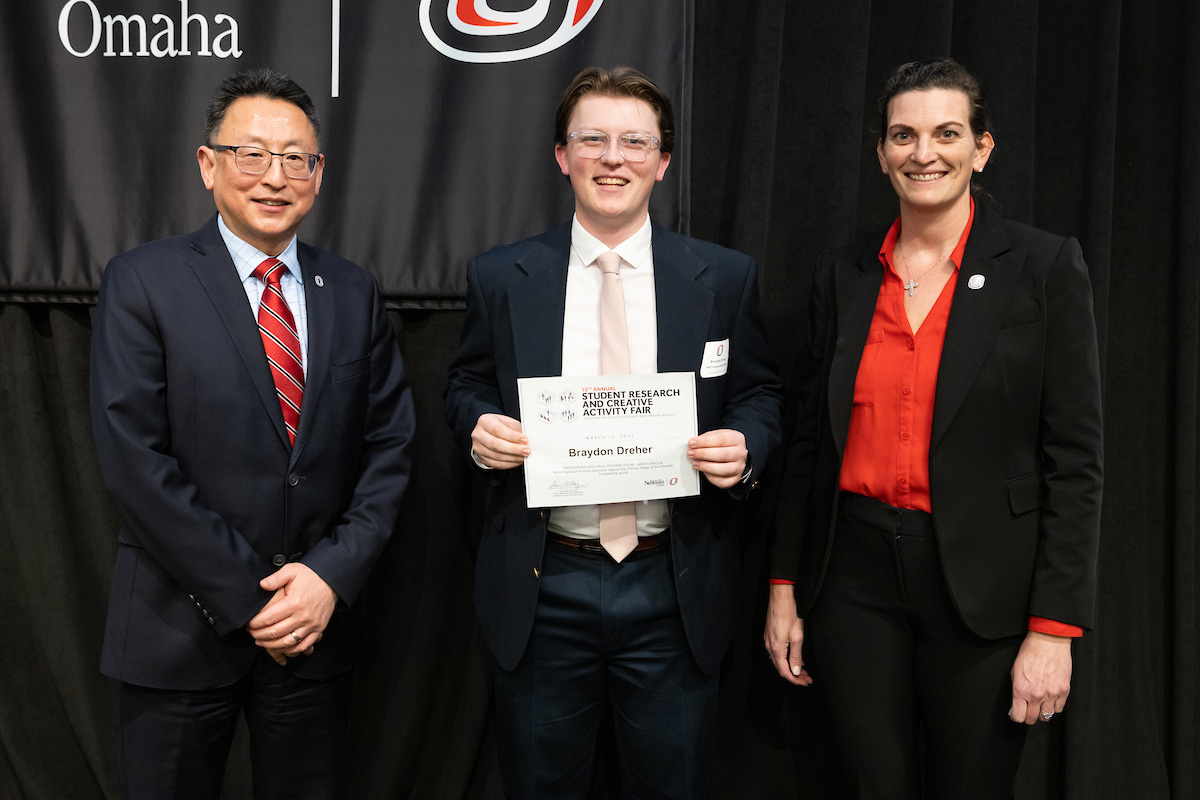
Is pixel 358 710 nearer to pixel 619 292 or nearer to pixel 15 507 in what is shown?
pixel 15 507

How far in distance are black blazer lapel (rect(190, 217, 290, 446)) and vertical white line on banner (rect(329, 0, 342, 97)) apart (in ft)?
2.52

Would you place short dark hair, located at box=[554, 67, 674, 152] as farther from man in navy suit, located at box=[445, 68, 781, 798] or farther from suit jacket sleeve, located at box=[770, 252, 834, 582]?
suit jacket sleeve, located at box=[770, 252, 834, 582]

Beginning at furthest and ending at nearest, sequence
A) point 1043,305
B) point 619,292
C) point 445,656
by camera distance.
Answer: point 445,656
point 619,292
point 1043,305

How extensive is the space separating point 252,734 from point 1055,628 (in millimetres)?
1641

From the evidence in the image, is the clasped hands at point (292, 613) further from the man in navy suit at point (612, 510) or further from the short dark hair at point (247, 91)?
the short dark hair at point (247, 91)

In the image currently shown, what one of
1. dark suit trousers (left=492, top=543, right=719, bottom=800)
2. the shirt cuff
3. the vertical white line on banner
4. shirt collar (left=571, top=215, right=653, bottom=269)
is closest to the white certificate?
dark suit trousers (left=492, top=543, right=719, bottom=800)

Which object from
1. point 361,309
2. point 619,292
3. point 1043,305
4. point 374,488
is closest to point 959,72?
point 1043,305

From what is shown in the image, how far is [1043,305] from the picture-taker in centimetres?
156

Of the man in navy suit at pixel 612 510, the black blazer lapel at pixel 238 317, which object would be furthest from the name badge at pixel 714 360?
the black blazer lapel at pixel 238 317

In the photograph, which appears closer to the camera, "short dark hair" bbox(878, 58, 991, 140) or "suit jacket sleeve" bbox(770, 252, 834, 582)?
"short dark hair" bbox(878, 58, 991, 140)

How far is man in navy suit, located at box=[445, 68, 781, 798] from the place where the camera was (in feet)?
5.45

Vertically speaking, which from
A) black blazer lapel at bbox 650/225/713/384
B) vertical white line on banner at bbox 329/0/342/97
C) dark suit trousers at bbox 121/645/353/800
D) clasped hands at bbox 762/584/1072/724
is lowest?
dark suit trousers at bbox 121/645/353/800

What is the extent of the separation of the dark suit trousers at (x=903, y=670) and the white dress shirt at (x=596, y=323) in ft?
1.33

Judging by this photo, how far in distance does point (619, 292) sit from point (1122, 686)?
6.14ft
